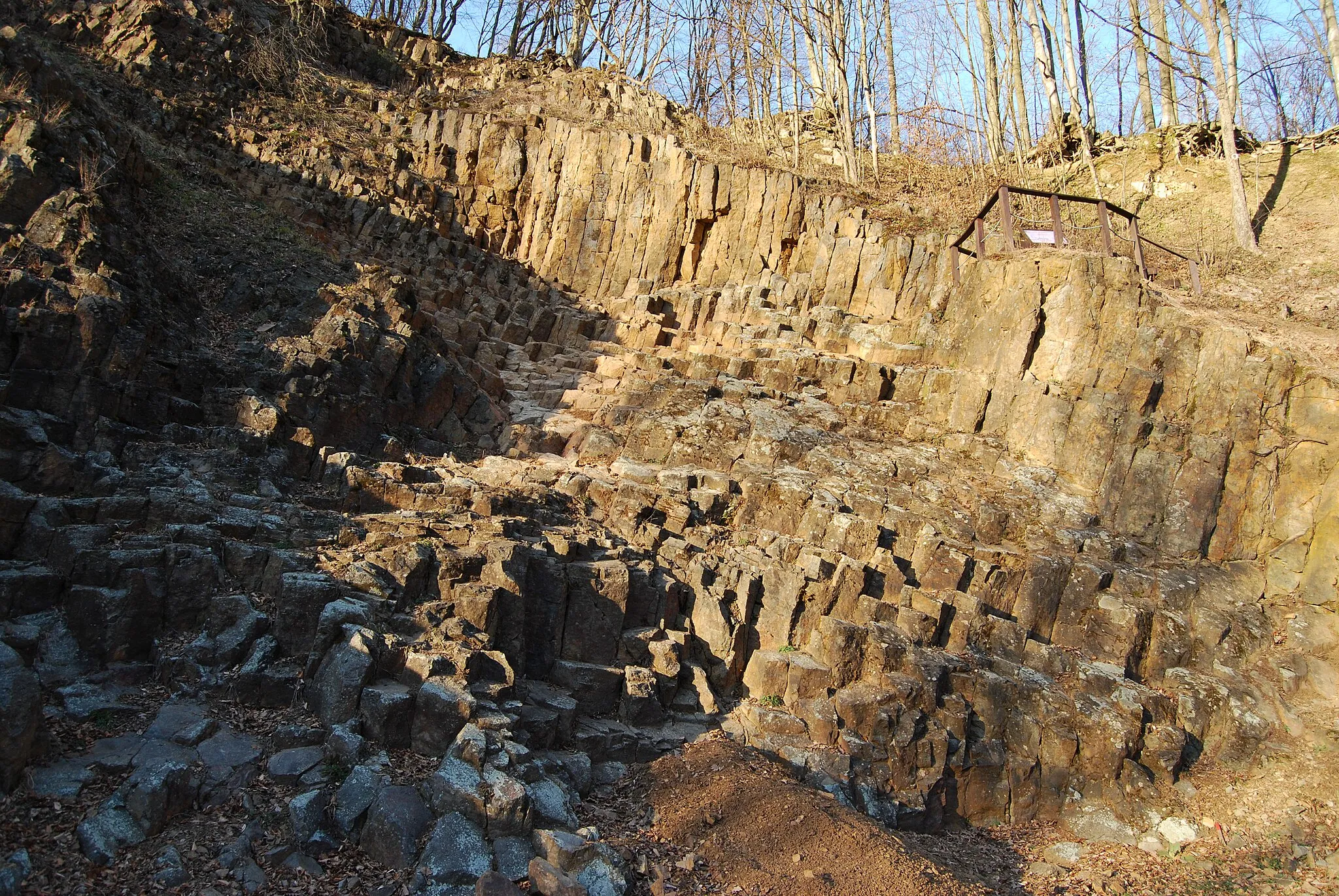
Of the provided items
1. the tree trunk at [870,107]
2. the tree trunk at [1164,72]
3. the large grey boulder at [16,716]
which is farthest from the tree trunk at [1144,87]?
the large grey boulder at [16,716]

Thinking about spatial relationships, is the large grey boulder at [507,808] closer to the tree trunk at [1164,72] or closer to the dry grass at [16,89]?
the dry grass at [16,89]

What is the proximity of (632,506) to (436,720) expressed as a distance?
6.31 metres

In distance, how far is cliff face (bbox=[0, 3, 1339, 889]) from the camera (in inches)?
369

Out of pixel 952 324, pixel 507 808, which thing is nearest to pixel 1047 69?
pixel 952 324

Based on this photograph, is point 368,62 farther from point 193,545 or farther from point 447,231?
point 193,545

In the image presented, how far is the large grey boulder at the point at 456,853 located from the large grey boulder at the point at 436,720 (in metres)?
1.26

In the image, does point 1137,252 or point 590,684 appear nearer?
point 590,684

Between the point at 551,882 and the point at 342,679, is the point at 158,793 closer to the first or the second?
the point at 342,679

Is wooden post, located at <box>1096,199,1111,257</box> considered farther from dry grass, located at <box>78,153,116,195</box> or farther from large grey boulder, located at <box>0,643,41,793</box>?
dry grass, located at <box>78,153,116,195</box>

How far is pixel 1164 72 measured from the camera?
2784 centimetres

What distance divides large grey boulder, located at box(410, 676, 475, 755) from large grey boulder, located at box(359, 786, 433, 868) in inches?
40.2

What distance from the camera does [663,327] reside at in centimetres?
2314

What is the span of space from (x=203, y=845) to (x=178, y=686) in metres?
2.41

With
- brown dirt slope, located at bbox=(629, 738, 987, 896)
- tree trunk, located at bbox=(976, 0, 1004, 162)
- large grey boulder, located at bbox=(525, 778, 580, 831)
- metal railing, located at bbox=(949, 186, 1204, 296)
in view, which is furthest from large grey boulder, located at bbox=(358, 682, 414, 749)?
tree trunk, located at bbox=(976, 0, 1004, 162)
